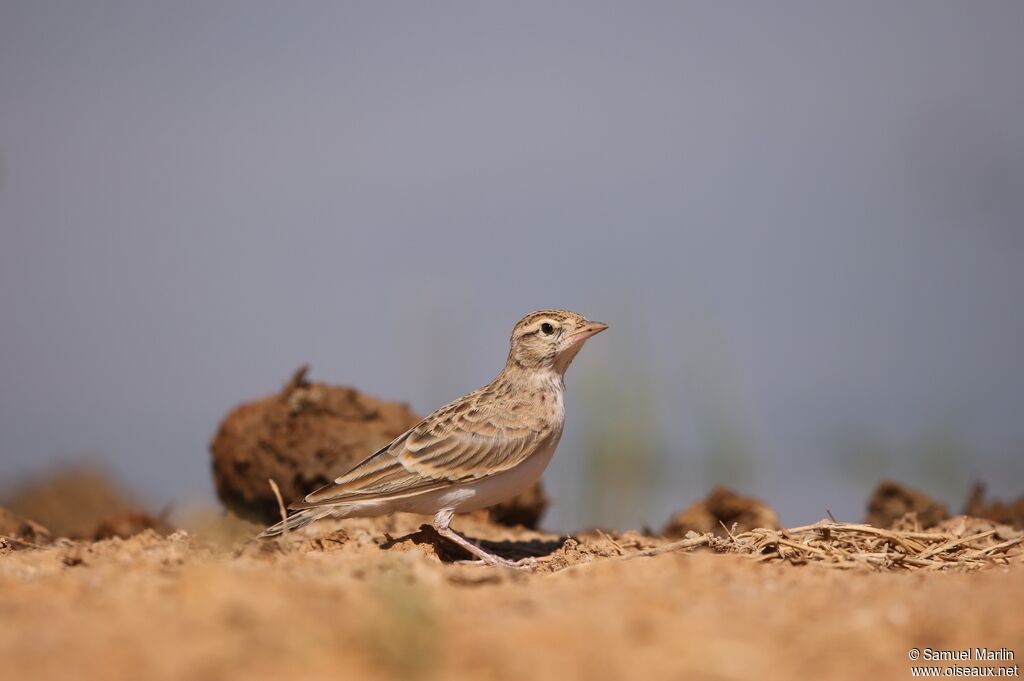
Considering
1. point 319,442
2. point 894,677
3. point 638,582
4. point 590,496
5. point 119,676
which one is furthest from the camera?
point 590,496

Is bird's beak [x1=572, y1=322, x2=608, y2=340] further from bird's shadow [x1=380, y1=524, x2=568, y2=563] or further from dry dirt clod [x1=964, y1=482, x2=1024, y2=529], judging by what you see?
dry dirt clod [x1=964, y1=482, x2=1024, y2=529]

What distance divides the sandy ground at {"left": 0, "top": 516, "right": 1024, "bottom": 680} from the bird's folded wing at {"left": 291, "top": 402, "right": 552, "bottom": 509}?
1.39 meters

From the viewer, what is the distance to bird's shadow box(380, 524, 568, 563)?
25.3 ft

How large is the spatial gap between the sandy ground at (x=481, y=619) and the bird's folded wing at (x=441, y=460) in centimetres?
139

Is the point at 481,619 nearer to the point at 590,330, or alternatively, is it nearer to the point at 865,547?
the point at 865,547

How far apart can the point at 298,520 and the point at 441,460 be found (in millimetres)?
1044

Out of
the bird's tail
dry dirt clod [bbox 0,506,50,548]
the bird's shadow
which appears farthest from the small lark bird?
dry dirt clod [bbox 0,506,50,548]

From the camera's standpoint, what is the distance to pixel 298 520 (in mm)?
7438

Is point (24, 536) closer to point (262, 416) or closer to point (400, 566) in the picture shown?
point (262, 416)

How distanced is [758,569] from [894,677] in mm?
2223

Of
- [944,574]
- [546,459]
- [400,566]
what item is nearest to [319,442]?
[546,459]

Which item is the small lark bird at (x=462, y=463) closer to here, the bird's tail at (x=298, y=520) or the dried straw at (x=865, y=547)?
the bird's tail at (x=298, y=520)

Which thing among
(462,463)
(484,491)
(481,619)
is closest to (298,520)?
(462,463)

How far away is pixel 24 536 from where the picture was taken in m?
9.62
